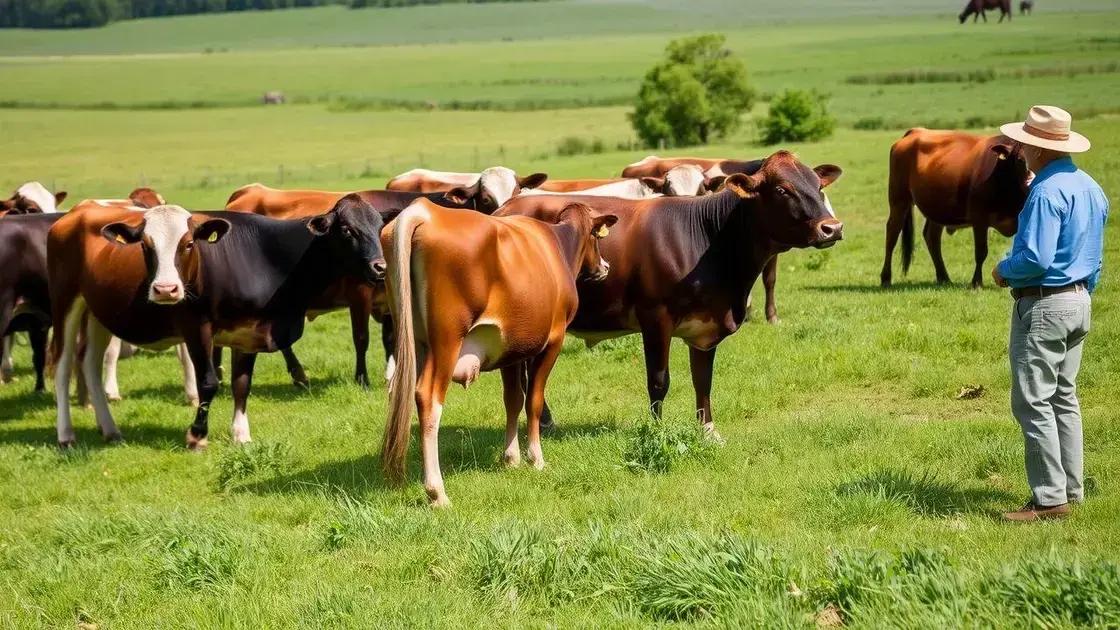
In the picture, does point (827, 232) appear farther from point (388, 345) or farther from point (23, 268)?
point (23, 268)

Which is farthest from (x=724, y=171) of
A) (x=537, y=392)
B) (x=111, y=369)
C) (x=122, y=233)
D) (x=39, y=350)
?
(x=39, y=350)

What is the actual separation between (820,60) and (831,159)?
83.9 metres

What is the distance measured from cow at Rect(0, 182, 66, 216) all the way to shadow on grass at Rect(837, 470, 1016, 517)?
40.5 feet

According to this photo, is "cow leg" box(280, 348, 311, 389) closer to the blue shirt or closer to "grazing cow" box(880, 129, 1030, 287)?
"grazing cow" box(880, 129, 1030, 287)

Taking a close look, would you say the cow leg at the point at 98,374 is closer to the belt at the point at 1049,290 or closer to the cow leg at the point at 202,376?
the cow leg at the point at 202,376

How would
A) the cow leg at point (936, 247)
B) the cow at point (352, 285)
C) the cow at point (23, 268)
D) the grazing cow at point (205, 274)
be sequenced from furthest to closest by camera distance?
the cow leg at point (936, 247) < the cow at point (352, 285) < the cow at point (23, 268) < the grazing cow at point (205, 274)

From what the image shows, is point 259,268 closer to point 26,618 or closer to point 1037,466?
point 26,618

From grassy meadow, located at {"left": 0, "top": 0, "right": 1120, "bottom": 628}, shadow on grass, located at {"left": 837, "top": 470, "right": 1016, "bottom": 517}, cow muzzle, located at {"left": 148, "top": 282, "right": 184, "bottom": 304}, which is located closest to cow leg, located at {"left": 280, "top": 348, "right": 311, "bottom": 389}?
grassy meadow, located at {"left": 0, "top": 0, "right": 1120, "bottom": 628}

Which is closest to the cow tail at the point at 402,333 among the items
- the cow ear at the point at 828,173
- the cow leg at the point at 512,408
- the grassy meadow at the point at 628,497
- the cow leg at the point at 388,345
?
the grassy meadow at the point at 628,497

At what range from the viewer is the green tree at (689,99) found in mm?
58031

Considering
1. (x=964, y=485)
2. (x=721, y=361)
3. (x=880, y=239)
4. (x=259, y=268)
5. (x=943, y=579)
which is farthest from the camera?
(x=880, y=239)

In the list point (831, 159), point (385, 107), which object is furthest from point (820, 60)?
point (831, 159)

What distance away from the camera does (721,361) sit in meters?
12.6

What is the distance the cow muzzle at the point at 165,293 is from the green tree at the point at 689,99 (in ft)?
153
